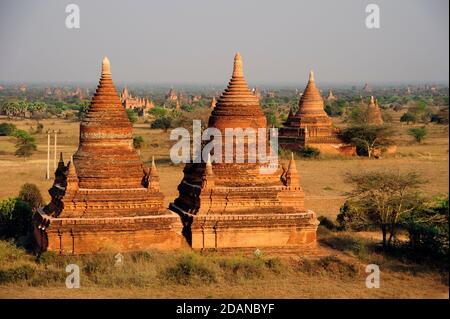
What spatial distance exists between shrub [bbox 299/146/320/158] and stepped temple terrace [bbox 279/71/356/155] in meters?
0.19

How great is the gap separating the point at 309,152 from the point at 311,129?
4.89 feet

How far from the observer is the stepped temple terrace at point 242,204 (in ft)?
53.1

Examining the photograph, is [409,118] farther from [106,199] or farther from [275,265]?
[106,199]

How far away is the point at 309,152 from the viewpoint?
131 feet

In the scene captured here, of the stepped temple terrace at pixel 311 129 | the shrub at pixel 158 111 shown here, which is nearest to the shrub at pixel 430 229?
the stepped temple terrace at pixel 311 129

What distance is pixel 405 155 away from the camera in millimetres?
44938

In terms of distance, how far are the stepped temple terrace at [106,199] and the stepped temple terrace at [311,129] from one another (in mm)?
22632

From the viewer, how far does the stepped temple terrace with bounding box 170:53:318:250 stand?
1619cm

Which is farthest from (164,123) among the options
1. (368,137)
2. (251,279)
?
(251,279)

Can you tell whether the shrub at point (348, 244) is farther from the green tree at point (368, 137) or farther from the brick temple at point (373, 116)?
the brick temple at point (373, 116)
